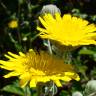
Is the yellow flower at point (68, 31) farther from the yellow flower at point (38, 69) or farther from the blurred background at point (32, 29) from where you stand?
the blurred background at point (32, 29)

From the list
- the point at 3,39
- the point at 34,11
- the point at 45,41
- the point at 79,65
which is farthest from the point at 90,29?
the point at 3,39

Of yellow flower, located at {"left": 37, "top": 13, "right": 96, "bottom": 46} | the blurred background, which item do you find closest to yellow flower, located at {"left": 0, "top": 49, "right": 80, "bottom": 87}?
yellow flower, located at {"left": 37, "top": 13, "right": 96, "bottom": 46}

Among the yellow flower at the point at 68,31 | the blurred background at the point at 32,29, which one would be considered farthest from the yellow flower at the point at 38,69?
the blurred background at the point at 32,29

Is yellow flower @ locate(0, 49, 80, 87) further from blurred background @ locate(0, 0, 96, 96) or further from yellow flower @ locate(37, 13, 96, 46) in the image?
blurred background @ locate(0, 0, 96, 96)

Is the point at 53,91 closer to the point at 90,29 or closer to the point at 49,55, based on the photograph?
the point at 49,55

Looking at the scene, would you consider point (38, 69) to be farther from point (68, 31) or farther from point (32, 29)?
point (32, 29)

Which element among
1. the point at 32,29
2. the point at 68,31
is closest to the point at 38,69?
the point at 68,31
